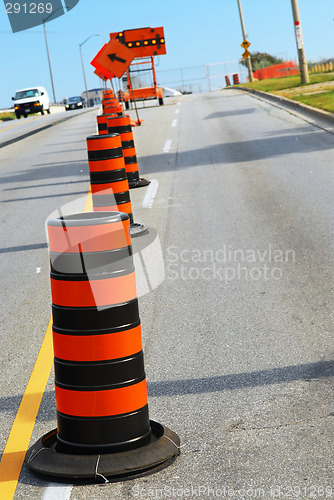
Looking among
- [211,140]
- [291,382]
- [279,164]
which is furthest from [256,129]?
[291,382]

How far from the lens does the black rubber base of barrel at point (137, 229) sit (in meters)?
9.08

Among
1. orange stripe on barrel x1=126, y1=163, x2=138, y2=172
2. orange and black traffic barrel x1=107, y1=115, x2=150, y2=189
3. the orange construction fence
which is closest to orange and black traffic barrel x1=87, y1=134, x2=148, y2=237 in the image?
orange and black traffic barrel x1=107, y1=115, x2=150, y2=189

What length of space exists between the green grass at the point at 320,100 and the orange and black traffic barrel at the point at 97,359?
18.0 m

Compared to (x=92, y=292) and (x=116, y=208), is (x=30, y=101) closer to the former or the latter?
(x=116, y=208)

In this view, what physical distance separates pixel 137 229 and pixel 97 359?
5.64 metres

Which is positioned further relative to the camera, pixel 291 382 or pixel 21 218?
pixel 21 218

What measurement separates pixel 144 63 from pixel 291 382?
28.3 metres

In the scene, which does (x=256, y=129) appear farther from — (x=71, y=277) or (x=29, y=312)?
(x=71, y=277)

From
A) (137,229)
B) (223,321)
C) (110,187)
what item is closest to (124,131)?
(137,229)

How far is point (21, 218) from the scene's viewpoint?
11234 mm

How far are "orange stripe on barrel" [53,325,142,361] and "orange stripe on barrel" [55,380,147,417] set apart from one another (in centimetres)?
19

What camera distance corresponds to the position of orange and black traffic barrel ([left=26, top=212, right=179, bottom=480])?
3.59 meters

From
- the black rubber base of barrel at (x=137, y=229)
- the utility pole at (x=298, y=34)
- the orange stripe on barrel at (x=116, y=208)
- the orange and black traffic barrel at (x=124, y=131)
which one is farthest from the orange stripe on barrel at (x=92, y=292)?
the utility pole at (x=298, y=34)

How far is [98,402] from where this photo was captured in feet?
12.1
